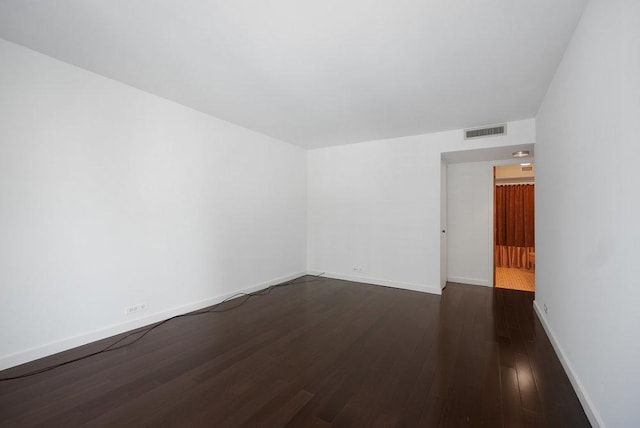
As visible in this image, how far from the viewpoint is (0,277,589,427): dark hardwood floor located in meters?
1.70

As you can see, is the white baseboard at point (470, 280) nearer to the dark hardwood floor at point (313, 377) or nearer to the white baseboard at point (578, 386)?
the dark hardwood floor at point (313, 377)

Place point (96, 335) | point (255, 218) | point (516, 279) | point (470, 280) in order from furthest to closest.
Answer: point (516, 279) → point (470, 280) → point (255, 218) → point (96, 335)

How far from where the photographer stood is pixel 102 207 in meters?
2.72

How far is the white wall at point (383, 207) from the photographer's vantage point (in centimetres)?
439

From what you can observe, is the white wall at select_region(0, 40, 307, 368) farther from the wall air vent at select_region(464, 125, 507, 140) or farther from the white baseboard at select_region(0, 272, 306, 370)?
the wall air vent at select_region(464, 125, 507, 140)

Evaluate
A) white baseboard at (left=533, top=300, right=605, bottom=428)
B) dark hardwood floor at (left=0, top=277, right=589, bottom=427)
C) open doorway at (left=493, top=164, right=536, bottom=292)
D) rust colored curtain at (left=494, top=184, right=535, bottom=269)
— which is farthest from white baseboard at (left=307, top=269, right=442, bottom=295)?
rust colored curtain at (left=494, top=184, right=535, bottom=269)

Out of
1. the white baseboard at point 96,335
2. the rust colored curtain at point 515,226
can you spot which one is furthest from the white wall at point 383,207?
the rust colored curtain at point 515,226

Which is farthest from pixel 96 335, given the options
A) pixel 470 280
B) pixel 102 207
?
pixel 470 280

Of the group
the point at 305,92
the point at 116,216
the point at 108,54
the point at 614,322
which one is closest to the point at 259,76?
the point at 305,92

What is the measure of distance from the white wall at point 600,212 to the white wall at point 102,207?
389 cm

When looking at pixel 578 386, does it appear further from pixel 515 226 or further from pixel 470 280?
pixel 515 226

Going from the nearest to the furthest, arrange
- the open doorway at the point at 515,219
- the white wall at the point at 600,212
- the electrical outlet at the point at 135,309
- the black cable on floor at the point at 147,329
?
the white wall at the point at 600,212, the black cable on floor at the point at 147,329, the electrical outlet at the point at 135,309, the open doorway at the point at 515,219

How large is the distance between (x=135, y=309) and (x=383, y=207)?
396 centimetres

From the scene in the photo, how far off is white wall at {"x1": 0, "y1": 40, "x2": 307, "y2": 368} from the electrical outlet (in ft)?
0.15
